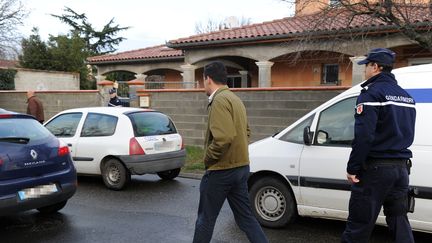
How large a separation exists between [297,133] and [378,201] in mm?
1770

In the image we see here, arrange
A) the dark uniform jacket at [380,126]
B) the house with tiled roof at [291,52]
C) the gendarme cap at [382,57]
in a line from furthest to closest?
1. the house with tiled roof at [291,52]
2. the gendarme cap at [382,57]
3. the dark uniform jacket at [380,126]

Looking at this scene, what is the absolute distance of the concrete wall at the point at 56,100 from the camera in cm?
1380

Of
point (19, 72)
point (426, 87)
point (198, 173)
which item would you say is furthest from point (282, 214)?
point (19, 72)

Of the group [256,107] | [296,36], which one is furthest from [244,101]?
[296,36]

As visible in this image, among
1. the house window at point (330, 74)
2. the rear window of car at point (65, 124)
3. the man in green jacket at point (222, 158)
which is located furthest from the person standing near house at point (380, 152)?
the house window at point (330, 74)

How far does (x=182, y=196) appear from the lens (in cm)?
712

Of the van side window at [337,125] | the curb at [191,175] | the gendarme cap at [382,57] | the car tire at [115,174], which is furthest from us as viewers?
the curb at [191,175]

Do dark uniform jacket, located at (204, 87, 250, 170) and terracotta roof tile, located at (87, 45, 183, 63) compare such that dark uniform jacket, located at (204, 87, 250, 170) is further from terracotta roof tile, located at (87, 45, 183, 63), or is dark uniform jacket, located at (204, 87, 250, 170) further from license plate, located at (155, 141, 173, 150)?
terracotta roof tile, located at (87, 45, 183, 63)

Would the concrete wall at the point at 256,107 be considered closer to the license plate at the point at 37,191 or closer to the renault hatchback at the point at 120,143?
the renault hatchback at the point at 120,143

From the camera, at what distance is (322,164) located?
4.89 metres

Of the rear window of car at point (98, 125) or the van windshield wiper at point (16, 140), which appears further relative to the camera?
the rear window of car at point (98, 125)

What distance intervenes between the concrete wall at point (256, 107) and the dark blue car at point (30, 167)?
569 cm

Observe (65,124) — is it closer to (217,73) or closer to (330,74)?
(217,73)

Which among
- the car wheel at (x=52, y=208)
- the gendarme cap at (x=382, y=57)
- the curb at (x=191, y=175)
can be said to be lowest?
the curb at (x=191, y=175)
